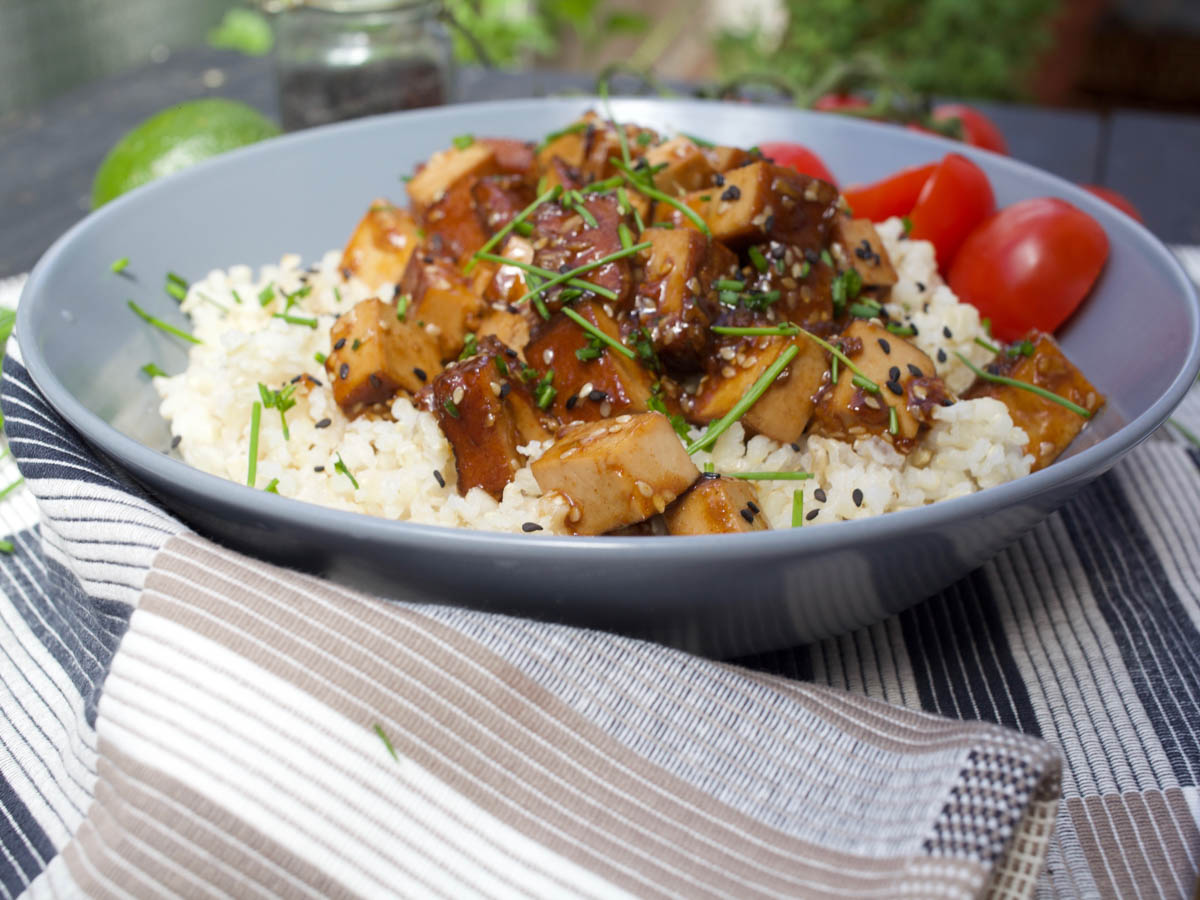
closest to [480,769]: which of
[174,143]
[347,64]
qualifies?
[174,143]

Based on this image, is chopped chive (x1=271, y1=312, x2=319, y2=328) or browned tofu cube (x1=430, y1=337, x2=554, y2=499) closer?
browned tofu cube (x1=430, y1=337, x2=554, y2=499)

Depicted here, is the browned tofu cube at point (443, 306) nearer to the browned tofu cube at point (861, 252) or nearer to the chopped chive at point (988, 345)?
the browned tofu cube at point (861, 252)

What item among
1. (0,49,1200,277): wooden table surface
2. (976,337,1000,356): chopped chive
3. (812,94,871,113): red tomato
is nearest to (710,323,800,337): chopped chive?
(976,337,1000,356): chopped chive

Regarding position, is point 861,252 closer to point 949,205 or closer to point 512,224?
point 949,205

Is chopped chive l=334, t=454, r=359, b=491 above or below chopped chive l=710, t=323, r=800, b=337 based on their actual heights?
below

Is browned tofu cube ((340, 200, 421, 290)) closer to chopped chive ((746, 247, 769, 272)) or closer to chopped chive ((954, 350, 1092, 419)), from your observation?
chopped chive ((746, 247, 769, 272))

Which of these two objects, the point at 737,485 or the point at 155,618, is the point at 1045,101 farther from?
the point at 155,618

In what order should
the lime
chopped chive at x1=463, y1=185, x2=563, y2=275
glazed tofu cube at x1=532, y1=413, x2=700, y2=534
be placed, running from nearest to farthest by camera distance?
glazed tofu cube at x1=532, y1=413, x2=700, y2=534 → chopped chive at x1=463, y1=185, x2=563, y2=275 → the lime
